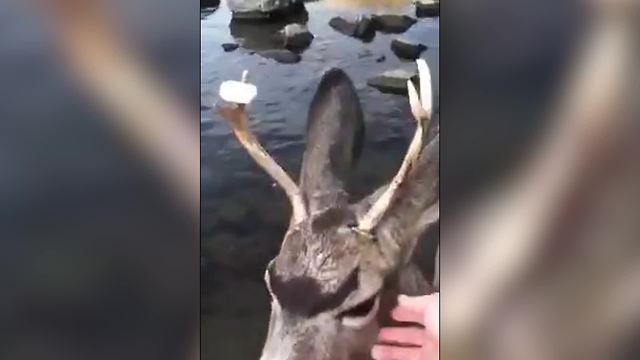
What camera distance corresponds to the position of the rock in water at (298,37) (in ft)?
3.75

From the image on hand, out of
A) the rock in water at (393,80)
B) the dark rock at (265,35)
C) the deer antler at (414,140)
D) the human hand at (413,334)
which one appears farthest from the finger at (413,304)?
the dark rock at (265,35)

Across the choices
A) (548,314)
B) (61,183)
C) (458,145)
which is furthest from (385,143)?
(61,183)

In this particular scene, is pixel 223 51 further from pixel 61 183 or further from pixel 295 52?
pixel 61 183

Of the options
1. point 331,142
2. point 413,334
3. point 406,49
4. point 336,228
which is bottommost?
point 413,334

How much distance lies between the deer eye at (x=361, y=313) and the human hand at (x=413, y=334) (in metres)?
0.03

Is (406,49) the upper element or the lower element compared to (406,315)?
upper

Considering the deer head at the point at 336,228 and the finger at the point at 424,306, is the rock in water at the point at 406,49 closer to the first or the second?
the deer head at the point at 336,228

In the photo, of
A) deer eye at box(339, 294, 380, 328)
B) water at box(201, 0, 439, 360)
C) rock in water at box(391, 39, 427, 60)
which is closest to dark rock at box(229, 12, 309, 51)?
water at box(201, 0, 439, 360)

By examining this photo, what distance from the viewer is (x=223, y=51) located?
3.74 ft

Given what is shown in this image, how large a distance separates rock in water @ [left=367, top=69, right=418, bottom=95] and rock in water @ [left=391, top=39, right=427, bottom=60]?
0.02m

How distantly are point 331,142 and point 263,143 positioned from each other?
96 mm

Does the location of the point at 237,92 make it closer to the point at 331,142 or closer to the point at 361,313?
the point at 331,142

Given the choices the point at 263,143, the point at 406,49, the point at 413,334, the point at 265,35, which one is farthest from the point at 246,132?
the point at 413,334

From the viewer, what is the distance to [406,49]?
1.14 m
